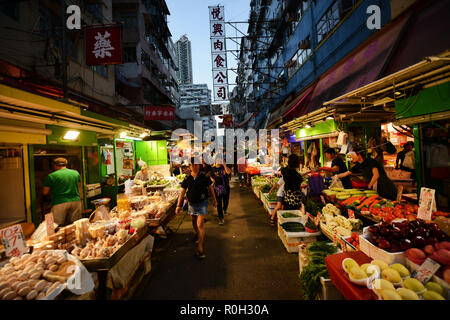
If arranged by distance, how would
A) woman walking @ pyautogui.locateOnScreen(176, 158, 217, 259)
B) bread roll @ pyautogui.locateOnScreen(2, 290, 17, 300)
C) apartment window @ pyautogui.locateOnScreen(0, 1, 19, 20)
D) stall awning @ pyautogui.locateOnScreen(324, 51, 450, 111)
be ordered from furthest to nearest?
apartment window @ pyautogui.locateOnScreen(0, 1, 19, 20), woman walking @ pyautogui.locateOnScreen(176, 158, 217, 259), stall awning @ pyautogui.locateOnScreen(324, 51, 450, 111), bread roll @ pyautogui.locateOnScreen(2, 290, 17, 300)

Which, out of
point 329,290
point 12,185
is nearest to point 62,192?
point 12,185

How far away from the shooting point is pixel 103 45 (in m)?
7.75

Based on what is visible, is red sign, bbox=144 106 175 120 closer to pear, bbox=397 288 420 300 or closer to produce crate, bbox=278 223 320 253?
produce crate, bbox=278 223 320 253

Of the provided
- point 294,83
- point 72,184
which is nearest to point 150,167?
point 72,184

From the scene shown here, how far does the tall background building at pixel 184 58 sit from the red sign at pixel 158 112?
10052 cm

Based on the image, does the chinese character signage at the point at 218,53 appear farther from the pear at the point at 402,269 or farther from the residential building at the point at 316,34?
the pear at the point at 402,269

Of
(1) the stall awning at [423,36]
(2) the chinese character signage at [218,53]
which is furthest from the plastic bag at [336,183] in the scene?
(2) the chinese character signage at [218,53]

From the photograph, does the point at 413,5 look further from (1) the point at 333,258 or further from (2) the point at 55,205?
(2) the point at 55,205

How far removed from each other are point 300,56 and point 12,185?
47.6 ft

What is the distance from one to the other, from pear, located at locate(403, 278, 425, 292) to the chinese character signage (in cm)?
1249

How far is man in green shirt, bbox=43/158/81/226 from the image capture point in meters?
4.75

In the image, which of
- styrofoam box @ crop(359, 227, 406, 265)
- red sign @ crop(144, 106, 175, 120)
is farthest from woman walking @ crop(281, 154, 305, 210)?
red sign @ crop(144, 106, 175, 120)

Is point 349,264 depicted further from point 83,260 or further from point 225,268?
point 83,260

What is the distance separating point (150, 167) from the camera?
33.7ft
